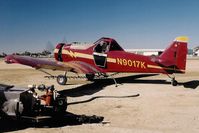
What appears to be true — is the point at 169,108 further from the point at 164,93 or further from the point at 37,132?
the point at 37,132

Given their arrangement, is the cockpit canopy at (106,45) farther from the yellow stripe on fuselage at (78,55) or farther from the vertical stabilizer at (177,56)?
the vertical stabilizer at (177,56)

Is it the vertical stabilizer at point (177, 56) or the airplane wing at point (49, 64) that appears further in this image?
the vertical stabilizer at point (177, 56)

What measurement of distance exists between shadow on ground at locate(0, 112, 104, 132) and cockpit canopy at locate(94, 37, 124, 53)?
10608mm

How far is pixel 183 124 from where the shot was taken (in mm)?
9953

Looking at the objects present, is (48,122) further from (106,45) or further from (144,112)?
(106,45)

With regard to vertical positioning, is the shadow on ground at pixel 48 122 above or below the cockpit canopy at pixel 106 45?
below

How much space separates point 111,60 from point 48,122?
11.0 m

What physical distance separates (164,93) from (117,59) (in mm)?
4666

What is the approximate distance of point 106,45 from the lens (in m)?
20.8

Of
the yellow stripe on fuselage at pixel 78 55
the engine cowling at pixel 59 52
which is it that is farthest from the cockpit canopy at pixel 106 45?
the engine cowling at pixel 59 52

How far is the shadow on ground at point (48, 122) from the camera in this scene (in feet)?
30.8

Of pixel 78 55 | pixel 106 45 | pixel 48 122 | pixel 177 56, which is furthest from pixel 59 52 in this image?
pixel 48 122

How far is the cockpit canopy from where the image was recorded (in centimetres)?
2066

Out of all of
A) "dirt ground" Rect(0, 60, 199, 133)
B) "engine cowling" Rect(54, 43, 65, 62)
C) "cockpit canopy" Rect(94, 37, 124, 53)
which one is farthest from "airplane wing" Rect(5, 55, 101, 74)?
"dirt ground" Rect(0, 60, 199, 133)
